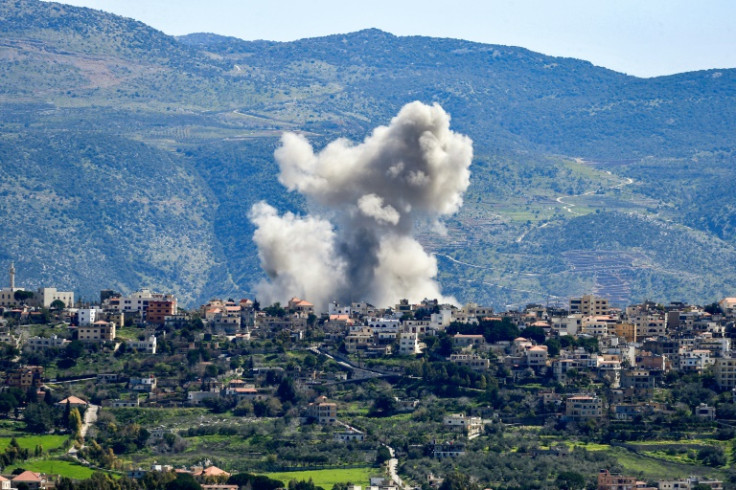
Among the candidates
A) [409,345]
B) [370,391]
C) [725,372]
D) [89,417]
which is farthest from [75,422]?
[725,372]

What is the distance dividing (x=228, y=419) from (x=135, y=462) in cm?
921

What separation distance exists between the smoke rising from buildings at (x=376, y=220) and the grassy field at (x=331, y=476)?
40.5 meters

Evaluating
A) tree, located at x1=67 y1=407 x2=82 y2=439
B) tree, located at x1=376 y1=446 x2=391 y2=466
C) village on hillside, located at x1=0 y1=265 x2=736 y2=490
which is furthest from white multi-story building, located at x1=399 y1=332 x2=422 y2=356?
tree, located at x1=67 y1=407 x2=82 y2=439

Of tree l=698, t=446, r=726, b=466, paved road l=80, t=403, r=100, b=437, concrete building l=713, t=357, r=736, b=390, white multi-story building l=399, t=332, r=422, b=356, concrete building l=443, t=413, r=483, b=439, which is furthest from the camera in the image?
white multi-story building l=399, t=332, r=422, b=356

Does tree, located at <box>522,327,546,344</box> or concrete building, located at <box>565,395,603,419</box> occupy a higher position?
tree, located at <box>522,327,546,344</box>

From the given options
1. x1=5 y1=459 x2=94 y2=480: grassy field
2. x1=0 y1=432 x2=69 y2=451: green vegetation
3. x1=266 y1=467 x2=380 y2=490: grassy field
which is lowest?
x1=5 y1=459 x2=94 y2=480: grassy field

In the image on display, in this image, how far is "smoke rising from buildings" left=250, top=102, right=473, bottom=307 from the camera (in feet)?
461

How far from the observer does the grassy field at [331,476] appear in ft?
305

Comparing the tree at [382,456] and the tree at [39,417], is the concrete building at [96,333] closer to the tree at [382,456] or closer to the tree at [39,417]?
the tree at [39,417]

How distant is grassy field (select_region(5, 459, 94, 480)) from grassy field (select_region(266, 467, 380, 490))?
24.6ft

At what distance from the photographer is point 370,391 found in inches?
4311

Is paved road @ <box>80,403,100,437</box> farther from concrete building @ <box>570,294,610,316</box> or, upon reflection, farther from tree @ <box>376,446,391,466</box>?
concrete building @ <box>570,294,610,316</box>

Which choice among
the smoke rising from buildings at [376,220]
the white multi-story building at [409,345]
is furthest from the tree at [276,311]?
the white multi-story building at [409,345]

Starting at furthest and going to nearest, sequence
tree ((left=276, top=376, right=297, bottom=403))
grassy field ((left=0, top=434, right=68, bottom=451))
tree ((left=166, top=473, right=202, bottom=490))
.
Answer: tree ((left=276, top=376, right=297, bottom=403)) < grassy field ((left=0, top=434, right=68, bottom=451)) < tree ((left=166, top=473, right=202, bottom=490))
